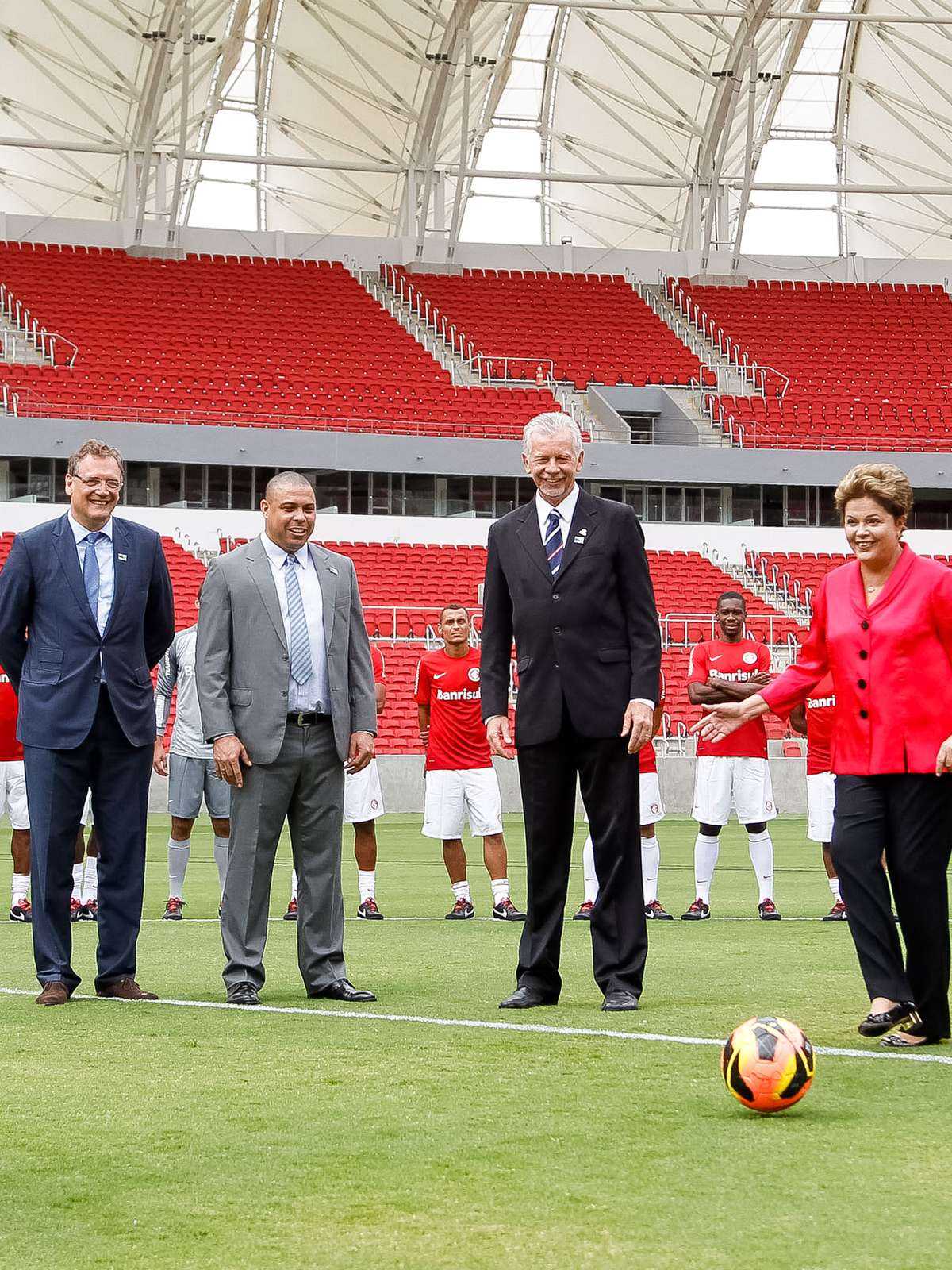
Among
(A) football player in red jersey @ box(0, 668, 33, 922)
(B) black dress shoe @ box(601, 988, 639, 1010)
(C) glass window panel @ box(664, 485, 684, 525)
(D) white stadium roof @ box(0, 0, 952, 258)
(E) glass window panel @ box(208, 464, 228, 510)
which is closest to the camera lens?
(B) black dress shoe @ box(601, 988, 639, 1010)

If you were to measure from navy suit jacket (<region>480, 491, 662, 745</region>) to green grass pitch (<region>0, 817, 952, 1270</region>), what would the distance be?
1.20m

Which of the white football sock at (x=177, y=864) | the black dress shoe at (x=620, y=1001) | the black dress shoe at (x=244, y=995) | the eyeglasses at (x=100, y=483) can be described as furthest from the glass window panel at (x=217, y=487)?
the black dress shoe at (x=620, y=1001)

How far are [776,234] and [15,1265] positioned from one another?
4266 cm

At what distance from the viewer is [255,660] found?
7.21 metres

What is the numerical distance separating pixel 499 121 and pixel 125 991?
3662cm

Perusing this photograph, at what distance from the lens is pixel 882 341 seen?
4106cm

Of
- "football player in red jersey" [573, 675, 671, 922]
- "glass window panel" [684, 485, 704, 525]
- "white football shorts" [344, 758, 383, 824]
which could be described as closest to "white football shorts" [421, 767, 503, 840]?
"white football shorts" [344, 758, 383, 824]

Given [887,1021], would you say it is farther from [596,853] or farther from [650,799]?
[650,799]

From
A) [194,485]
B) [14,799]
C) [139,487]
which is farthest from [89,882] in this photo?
[194,485]

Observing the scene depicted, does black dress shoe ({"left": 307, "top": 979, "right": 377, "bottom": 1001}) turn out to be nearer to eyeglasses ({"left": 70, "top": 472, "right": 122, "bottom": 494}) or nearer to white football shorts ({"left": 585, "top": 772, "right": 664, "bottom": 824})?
eyeglasses ({"left": 70, "top": 472, "right": 122, "bottom": 494})

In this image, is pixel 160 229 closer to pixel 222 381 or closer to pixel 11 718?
pixel 222 381

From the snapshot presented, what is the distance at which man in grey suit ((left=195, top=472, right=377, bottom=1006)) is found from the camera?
282 inches

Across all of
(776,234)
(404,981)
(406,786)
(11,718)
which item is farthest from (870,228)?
(404,981)

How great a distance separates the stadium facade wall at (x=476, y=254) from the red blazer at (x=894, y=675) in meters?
34.9
